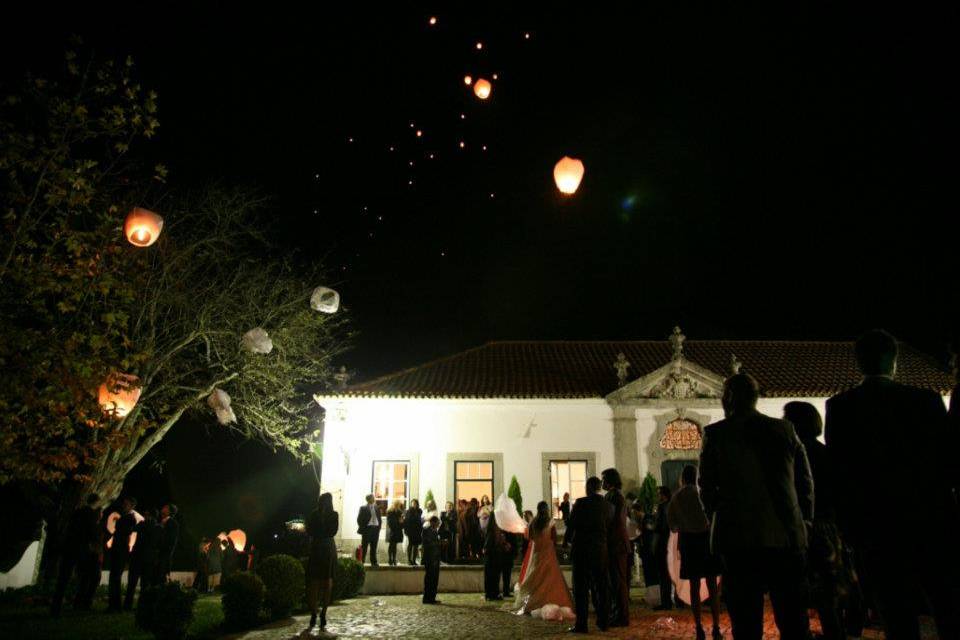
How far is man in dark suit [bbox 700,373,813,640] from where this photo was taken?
3.09 metres

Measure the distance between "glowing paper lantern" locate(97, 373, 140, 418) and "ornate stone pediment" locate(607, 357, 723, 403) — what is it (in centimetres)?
1399

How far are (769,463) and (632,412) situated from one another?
16.2 meters

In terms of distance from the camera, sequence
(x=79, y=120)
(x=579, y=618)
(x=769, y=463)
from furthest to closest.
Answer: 1. (x=79, y=120)
2. (x=579, y=618)
3. (x=769, y=463)

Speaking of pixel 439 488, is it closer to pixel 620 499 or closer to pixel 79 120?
pixel 620 499

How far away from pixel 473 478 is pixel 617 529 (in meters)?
11.1

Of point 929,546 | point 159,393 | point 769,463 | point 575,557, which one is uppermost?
point 159,393

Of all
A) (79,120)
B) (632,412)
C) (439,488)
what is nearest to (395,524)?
(439,488)

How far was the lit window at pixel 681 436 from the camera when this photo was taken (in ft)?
62.0

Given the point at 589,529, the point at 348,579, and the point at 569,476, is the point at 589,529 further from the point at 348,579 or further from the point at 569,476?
the point at 569,476

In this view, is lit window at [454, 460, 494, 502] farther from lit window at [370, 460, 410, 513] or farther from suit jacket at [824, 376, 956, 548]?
suit jacket at [824, 376, 956, 548]

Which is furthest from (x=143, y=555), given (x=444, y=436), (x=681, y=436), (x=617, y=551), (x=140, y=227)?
(x=681, y=436)

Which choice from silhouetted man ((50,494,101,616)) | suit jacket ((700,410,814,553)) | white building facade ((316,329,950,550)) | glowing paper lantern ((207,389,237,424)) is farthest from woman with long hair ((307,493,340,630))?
white building facade ((316,329,950,550))

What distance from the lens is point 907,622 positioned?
2732 millimetres

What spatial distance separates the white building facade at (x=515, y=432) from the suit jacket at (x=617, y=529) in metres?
10.4
